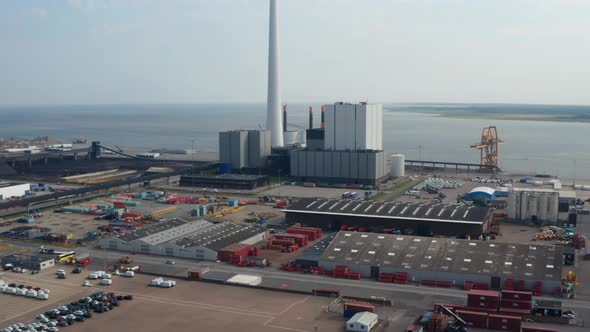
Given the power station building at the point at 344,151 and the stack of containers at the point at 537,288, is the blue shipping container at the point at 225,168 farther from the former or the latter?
the stack of containers at the point at 537,288

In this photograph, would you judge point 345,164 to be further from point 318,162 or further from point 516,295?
point 516,295

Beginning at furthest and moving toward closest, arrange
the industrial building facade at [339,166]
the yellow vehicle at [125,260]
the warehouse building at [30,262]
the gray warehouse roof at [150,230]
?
the industrial building facade at [339,166] → the gray warehouse roof at [150,230] → the yellow vehicle at [125,260] → the warehouse building at [30,262]

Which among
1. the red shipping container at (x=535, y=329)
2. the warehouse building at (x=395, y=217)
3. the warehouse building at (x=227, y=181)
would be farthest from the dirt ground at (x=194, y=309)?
the warehouse building at (x=227, y=181)

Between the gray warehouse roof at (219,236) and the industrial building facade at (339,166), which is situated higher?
the industrial building facade at (339,166)

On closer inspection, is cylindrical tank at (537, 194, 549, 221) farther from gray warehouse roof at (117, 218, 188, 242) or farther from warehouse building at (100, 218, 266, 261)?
gray warehouse roof at (117, 218, 188, 242)

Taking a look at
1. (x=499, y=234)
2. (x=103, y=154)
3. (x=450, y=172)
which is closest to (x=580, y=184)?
(x=450, y=172)

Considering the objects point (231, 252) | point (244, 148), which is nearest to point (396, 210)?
point (231, 252)

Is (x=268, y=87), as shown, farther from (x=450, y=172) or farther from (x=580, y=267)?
(x=580, y=267)
